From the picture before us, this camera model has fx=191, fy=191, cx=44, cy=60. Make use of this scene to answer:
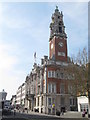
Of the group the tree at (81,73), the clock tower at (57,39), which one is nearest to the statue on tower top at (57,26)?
the clock tower at (57,39)

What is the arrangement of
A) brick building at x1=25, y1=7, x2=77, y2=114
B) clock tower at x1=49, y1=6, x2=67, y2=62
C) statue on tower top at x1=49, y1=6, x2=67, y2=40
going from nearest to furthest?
1. brick building at x1=25, y1=7, x2=77, y2=114
2. clock tower at x1=49, y1=6, x2=67, y2=62
3. statue on tower top at x1=49, y1=6, x2=67, y2=40

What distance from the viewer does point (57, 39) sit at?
2598 inches

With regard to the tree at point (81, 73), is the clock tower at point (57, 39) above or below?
above

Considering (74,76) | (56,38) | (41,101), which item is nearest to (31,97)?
(41,101)

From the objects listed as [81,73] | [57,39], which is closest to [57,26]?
[57,39]

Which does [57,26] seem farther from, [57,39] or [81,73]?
[81,73]

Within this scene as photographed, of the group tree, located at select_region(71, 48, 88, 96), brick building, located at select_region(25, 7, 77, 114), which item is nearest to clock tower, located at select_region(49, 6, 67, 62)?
brick building, located at select_region(25, 7, 77, 114)

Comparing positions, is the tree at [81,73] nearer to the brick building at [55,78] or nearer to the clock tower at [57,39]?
the brick building at [55,78]

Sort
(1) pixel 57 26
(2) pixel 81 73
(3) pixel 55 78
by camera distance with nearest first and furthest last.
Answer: (2) pixel 81 73
(3) pixel 55 78
(1) pixel 57 26

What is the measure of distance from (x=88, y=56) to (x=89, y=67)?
6.42 feet

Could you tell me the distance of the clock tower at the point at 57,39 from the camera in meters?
64.9

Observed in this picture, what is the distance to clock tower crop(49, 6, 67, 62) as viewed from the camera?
64.9 m

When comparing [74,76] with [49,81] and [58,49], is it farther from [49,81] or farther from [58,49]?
[58,49]

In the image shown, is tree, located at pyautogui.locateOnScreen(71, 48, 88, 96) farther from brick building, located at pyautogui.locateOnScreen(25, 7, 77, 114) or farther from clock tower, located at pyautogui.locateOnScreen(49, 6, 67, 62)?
clock tower, located at pyautogui.locateOnScreen(49, 6, 67, 62)
